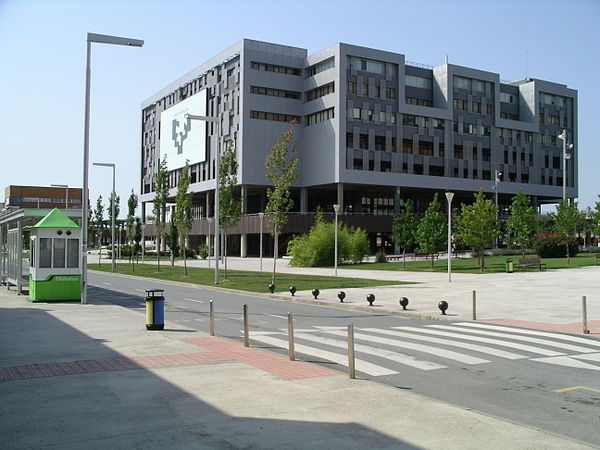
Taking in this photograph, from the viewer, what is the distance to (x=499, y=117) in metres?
85.8

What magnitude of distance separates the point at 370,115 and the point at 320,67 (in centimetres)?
929

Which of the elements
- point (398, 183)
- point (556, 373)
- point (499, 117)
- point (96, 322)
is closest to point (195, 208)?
point (398, 183)

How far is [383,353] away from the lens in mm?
11414

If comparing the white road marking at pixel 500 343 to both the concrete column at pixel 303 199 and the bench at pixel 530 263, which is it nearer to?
the bench at pixel 530 263

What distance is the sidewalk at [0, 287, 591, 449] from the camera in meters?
6.02

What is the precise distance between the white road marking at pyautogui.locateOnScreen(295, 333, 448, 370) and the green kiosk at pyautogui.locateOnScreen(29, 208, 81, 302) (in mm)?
11347

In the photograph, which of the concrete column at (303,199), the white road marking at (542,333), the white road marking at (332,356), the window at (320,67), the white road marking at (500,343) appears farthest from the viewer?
the concrete column at (303,199)

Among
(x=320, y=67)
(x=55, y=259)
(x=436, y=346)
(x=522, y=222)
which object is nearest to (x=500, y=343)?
(x=436, y=346)

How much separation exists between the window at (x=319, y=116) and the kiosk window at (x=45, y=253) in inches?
2202

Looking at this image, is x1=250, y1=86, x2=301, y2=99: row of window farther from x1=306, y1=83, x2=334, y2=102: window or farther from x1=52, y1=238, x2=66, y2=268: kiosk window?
x1=52, y1=238, x2=66, y2=268: kiosk window

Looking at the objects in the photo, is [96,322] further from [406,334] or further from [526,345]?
[526,345]

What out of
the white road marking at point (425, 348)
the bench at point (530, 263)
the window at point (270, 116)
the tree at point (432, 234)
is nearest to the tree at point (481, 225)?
the bench at point (530, 263)

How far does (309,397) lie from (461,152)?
7971 centimetres

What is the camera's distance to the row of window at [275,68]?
76.1m
